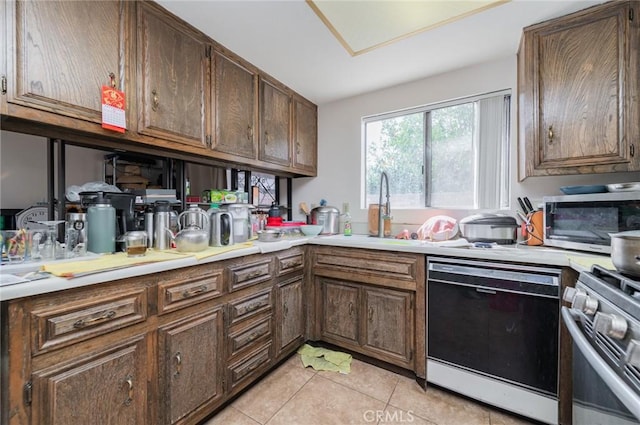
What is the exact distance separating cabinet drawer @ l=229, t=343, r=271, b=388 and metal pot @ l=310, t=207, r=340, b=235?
1.10 meters

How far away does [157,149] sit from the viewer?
153cm

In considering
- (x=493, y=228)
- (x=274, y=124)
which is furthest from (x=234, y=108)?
(x=493, y=228)

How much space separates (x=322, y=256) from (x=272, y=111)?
51.5 inches

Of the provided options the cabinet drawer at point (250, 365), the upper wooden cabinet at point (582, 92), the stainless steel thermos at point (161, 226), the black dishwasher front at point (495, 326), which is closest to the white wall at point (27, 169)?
the stainless steel thermos at point (161, 226)

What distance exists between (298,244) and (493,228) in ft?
4.41

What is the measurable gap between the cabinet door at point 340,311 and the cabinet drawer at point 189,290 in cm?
87

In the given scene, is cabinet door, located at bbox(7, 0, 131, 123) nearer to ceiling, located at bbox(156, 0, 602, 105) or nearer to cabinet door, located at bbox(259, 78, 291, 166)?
ceiling, located at bbox(156, 0, 602, 105)

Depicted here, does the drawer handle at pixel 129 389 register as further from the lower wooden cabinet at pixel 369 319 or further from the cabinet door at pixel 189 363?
the lower wooden cabinet at pixel 369 319

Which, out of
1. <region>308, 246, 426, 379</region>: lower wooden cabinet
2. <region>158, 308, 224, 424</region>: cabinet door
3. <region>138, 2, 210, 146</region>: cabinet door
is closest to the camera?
<region>158, 308, 224, 424</region>: cabinet door

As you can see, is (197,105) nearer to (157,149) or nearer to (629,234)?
(157,149)

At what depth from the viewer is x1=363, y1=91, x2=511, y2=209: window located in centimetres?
197

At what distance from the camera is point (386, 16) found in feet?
4.75

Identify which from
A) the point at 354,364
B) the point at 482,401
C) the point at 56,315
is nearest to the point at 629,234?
the point at 482,401

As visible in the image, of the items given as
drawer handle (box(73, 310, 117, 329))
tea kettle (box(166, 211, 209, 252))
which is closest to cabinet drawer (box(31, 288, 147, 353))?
drawer handle (box(73, 310, 117, 329))
